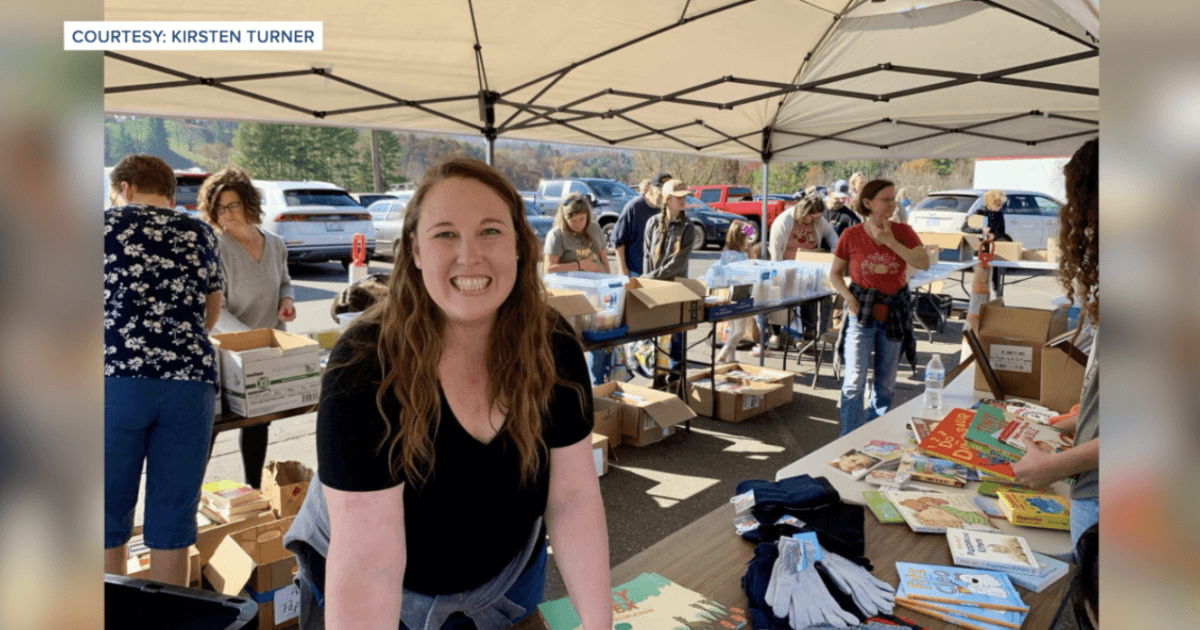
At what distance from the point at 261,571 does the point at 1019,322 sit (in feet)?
10.2

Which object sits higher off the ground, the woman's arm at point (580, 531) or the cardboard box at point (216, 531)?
the woman's arm at point (580, 531)

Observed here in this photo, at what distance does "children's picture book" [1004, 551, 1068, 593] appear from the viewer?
167 centimetres

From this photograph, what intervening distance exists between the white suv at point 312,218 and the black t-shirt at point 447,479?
1160 cm

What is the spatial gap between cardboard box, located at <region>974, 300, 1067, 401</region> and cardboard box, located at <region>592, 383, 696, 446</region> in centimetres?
197

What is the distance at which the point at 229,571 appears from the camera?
2709 mm

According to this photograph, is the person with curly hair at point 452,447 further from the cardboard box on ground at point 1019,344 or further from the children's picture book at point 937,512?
the cardboard box on ground at point 1019,344

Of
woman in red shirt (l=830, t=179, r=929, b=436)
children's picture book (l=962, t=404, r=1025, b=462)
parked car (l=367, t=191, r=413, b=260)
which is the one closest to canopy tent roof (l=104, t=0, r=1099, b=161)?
woman in red shirt (l=830, t=179, r=929, b=436)

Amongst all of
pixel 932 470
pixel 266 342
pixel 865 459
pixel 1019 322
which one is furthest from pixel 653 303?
pixel 932 470

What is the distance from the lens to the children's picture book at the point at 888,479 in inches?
87.9

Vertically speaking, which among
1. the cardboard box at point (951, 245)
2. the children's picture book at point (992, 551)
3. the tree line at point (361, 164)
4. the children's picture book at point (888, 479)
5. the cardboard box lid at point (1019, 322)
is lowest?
the children's picture book at point (992, 551)

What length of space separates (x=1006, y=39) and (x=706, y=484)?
3404 mm

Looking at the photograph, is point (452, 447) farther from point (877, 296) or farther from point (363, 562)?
point (877, 296)

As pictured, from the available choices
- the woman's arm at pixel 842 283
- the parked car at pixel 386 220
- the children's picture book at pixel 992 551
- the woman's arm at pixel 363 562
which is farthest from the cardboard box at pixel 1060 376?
the parked car at pixel 386 220

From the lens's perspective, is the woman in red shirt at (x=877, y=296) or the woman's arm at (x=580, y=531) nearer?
the woman's arm at (x=580, y=531)
